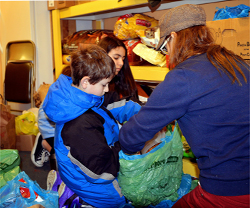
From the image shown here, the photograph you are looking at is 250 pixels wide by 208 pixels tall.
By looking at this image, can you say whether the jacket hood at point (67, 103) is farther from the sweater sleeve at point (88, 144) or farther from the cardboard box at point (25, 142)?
the cardboard box at point (25, 142)

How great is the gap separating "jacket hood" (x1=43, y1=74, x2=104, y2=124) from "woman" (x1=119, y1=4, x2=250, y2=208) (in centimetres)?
37

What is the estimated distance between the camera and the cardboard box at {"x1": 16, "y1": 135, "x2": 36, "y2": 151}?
9.41 feet

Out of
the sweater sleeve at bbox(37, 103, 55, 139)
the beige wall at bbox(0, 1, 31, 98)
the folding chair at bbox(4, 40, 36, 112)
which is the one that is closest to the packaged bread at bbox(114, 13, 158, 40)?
the sweater sleeve at bbox(37, 103, 55, 139)

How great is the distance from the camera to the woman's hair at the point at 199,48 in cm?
86

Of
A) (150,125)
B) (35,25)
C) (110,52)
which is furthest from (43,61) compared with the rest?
(150,125)

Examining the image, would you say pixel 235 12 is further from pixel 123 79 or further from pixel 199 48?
pixel 123 79

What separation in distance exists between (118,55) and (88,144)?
92 cm

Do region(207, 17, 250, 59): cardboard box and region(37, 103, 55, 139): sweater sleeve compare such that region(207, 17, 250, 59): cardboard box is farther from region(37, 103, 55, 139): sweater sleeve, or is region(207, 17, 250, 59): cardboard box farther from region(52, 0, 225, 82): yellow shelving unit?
region(37, 103, 55, 139): sweater sleeve

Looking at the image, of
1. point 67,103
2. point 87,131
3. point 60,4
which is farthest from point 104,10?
point 87,131

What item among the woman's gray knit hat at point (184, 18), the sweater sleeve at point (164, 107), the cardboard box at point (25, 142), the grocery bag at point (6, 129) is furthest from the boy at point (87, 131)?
the cardboard box at point (25, 142)

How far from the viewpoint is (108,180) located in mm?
1176

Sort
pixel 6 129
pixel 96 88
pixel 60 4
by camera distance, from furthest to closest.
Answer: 1. pixel 60 4
2. pixel 6 129
3. pixel 96 88

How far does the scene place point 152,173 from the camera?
4.11 feet

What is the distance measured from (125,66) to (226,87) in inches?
48.7
